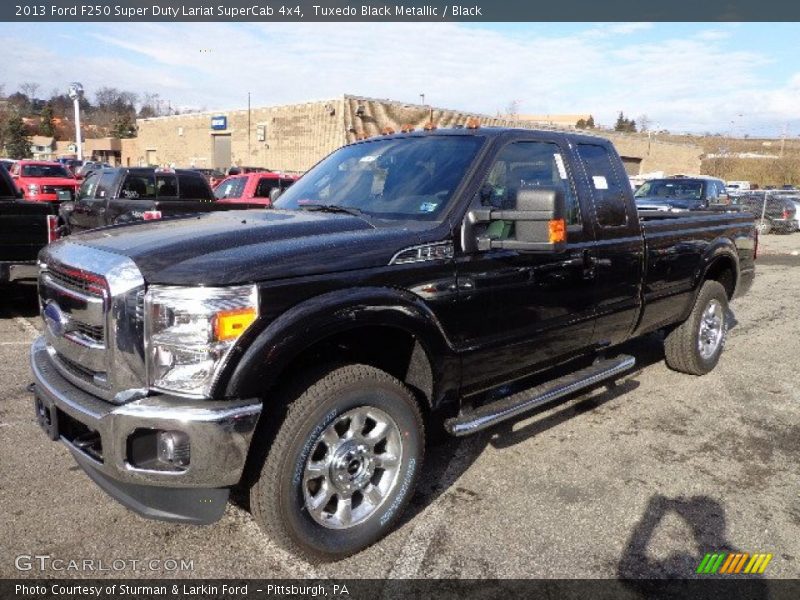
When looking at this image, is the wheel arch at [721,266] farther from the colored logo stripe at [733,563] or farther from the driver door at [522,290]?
the colored logo stripe at [733,563]

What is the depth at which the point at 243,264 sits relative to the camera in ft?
8.44

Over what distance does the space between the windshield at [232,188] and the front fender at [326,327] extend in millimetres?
11691

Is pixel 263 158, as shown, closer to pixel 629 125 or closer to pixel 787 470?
pixel 787 470

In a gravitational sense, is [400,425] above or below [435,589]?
above

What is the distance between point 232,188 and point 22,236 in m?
7.92

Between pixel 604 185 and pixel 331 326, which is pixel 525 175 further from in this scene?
pixel 331 326

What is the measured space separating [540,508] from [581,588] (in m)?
0.68

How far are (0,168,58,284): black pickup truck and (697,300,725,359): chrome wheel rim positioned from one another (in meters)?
6.71

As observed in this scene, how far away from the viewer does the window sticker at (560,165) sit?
13.5ft

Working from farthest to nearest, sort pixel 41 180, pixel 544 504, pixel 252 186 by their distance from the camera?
pixel 41 180, pixel 252 186, pixel 544 504

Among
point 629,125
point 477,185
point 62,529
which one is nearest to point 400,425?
point 477,185

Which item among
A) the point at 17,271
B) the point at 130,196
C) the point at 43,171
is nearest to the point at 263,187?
the point at 130,196

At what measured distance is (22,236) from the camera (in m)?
6.79

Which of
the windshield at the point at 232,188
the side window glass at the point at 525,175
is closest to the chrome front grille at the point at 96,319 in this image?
the side window glass at the point at 525,175
